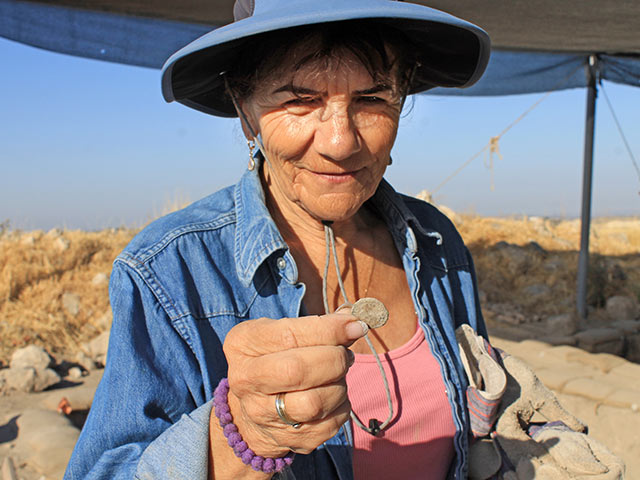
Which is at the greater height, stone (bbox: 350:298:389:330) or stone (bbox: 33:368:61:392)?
stone (bbox: 350:298:389:330)

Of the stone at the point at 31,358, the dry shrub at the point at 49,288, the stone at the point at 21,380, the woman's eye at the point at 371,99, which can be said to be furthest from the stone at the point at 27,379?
the woman's eye at the point at 371,99

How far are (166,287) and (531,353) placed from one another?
5048mm

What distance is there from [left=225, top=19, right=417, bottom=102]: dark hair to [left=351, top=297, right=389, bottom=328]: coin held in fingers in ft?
2.39

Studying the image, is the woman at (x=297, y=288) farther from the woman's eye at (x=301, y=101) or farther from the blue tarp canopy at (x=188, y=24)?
the blue tarp canopy at (x=188, y=24)

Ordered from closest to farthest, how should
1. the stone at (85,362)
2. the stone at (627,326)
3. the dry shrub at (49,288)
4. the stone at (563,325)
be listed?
the stone at (85,362), the dry shrub at (49,288), the stone at (627,326), the stone at (563,325)

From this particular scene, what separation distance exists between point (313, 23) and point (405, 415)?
1.25 m

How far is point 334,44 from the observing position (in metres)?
1.48

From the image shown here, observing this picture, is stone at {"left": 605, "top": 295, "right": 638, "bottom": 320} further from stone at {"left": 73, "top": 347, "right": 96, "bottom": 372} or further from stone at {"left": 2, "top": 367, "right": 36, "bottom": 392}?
stone at {"left": 2, "top": 367, "right": 36, "bottom": 392}

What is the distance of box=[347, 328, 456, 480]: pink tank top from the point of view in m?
1.63

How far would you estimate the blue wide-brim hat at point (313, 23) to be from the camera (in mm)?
1316

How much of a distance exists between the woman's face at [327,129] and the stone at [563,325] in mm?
6014

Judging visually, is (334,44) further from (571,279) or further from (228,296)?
(571,279)

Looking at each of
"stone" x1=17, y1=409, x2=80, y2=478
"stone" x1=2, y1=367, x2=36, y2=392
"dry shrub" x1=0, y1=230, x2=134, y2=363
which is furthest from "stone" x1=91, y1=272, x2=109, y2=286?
"stone" x1=17, y1=409, x2=80, y2=478

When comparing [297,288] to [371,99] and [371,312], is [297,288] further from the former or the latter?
[371,99]
